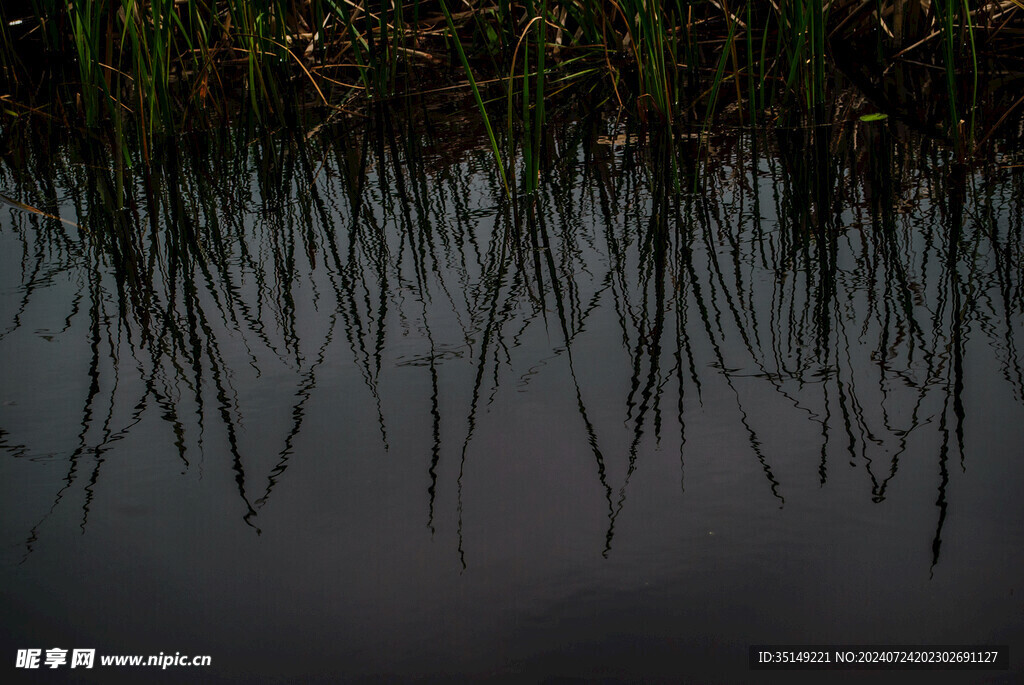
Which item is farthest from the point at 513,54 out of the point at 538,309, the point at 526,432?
the point at 526,432

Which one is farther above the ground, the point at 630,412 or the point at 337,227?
the point at 337,227

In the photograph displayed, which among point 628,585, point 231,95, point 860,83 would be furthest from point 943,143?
point 231,95

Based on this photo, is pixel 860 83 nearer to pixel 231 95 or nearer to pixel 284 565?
pixel 231 95

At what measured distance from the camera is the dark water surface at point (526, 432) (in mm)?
798

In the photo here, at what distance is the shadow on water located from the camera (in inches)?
41.5

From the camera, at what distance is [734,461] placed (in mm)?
983

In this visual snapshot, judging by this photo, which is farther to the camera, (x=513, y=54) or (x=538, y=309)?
(x=513, y=54)

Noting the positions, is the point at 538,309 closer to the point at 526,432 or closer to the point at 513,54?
the point at 526,432

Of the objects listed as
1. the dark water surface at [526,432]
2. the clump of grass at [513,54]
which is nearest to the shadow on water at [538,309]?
the dark water surface at [526,432]

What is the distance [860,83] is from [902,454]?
206cm

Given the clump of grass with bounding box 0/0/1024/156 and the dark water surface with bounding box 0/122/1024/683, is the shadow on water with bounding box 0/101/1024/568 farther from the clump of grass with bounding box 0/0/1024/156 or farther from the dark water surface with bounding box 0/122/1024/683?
the clump of grass with bounding box 0/0/1024/156

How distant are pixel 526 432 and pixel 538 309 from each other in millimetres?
356

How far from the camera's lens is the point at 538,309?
1404mm

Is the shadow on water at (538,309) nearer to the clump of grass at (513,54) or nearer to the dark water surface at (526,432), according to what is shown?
the dark water surface at (526,432)
